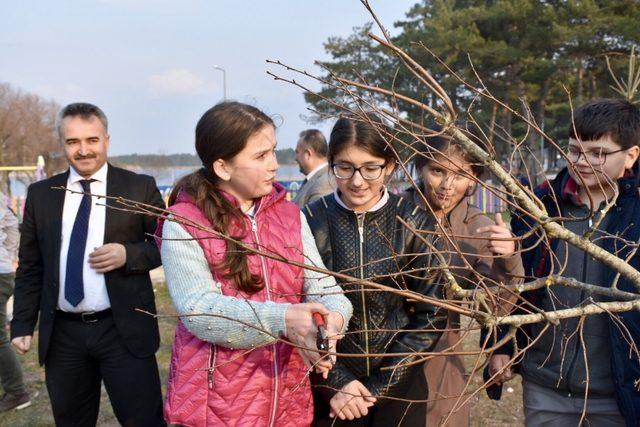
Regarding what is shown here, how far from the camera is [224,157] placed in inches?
79.1

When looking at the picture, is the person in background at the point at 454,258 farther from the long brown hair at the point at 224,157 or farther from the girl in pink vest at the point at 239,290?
the long brown hair at the point at 224,157

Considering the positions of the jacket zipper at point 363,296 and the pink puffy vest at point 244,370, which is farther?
the jacket zipper at point 363,296

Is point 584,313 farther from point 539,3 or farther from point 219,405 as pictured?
point 539,3

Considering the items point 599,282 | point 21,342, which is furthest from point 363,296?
point 21,342

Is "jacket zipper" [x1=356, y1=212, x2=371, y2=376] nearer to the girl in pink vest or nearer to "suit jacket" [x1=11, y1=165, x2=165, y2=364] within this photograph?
the girl in pink vest

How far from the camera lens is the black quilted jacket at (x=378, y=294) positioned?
2.11 meters

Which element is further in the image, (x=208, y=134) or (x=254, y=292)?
(x=208, y=134)

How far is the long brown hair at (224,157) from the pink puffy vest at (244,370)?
1.3 inches

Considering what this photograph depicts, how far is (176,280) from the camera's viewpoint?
183 cm

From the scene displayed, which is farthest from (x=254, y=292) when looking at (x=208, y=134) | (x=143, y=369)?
(x=143, y=369)

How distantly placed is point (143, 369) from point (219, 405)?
115cm

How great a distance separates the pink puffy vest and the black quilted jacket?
21 cm

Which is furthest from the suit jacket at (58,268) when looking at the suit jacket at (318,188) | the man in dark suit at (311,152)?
the man in dark suit at (311,152)

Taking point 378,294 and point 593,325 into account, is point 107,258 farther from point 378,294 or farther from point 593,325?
point 593,325
